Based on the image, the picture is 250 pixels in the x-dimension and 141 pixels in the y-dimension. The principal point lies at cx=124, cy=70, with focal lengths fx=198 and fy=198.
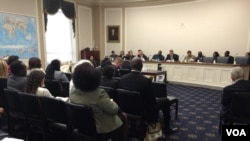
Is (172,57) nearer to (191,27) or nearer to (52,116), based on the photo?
(191,27)

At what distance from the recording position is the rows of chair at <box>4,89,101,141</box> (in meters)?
1.97

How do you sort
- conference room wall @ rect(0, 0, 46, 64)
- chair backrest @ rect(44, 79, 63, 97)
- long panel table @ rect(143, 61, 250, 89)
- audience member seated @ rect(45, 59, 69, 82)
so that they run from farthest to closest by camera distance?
conference room wall @ rect(0, 0, 46, 64) → long panel table @ rect(143, 61, 250, 89) → audience member seated @ rect(45, 59, 69, 82) → chair backrest @ rect(44, 79, 63, 97)

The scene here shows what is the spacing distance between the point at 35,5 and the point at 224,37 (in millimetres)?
7666

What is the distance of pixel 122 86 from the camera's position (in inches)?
116

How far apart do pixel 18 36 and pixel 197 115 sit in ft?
21.0

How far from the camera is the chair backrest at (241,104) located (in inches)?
102

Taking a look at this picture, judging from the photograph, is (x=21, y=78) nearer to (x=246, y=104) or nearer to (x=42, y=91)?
(x=42, y=91)

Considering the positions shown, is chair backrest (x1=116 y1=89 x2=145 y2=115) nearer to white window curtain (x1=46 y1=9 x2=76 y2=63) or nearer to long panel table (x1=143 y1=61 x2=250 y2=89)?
long panel table (x1=143 y1=61 x2=250 y2=89)

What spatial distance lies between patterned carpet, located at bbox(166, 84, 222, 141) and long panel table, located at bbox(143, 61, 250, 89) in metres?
0.41

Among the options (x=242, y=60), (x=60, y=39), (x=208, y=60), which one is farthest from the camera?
(x=60, y=39)

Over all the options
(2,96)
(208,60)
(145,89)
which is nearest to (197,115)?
(145,89)

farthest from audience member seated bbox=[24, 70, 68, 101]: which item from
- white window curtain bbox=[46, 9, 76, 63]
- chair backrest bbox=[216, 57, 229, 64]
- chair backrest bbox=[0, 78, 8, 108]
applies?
chair backrest bbox=[216, 57, 229, 64]

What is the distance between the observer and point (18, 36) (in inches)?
277

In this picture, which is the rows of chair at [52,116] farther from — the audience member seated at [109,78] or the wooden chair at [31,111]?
the audience member seated at [109,78]
